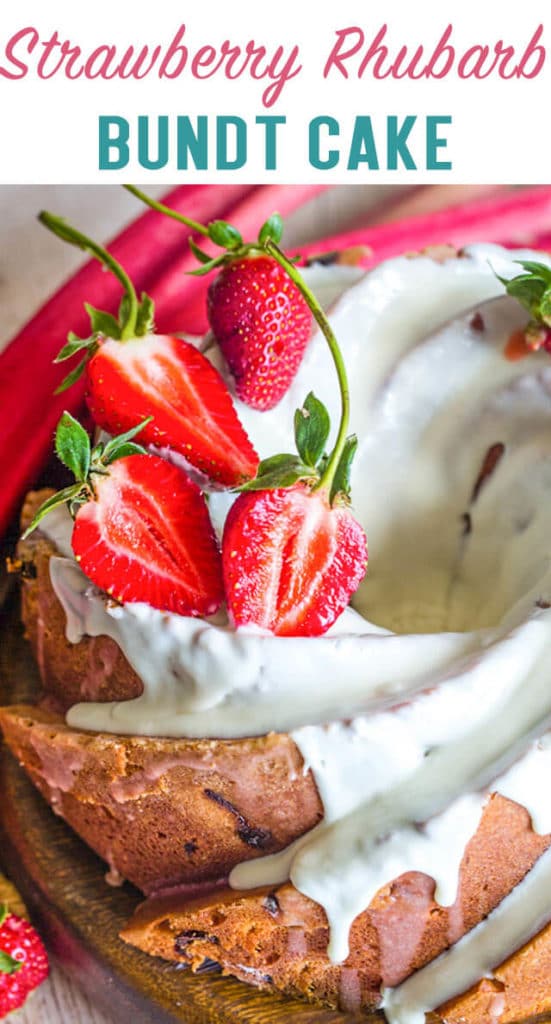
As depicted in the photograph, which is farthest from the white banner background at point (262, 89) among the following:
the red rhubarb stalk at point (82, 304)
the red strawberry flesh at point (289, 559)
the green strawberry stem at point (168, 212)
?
the red strawberry flesh at point (289, 559)

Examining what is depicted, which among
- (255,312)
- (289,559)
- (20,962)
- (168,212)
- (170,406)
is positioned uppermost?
(168,212)

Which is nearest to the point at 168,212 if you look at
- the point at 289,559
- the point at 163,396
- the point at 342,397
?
the point at 163,396

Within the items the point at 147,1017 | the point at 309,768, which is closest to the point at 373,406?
the point at 309,768

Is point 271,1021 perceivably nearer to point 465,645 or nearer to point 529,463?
point 465,645

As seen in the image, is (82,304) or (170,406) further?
Result: (82,304)

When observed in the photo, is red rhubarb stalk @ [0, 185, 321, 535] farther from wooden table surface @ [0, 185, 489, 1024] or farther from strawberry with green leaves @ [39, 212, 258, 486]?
strawberry with green leaves @ [39, 212, 258, 486]

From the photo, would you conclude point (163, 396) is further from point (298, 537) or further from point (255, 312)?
point (298, 537)

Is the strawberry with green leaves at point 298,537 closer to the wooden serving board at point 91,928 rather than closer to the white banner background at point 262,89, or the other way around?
the wooden serving board at point 91,928
